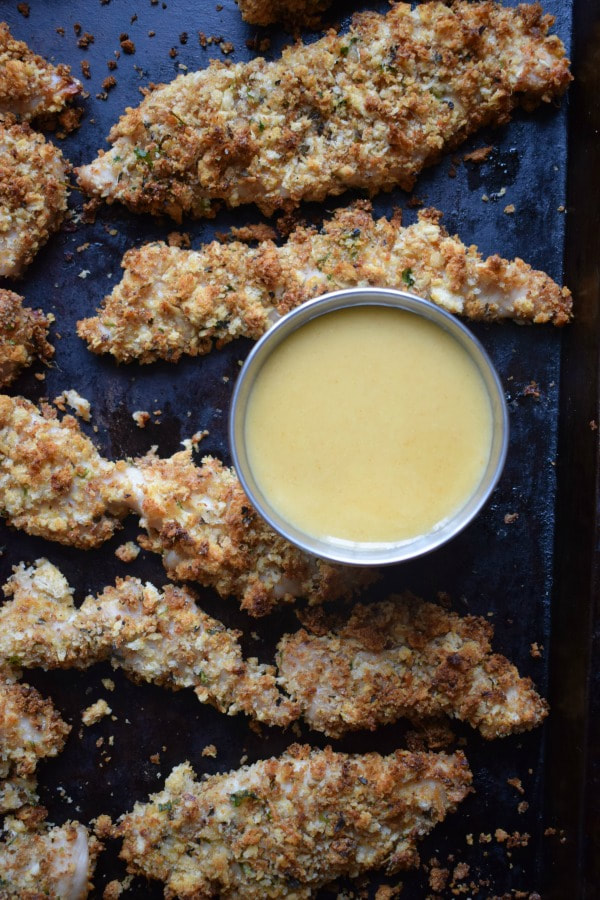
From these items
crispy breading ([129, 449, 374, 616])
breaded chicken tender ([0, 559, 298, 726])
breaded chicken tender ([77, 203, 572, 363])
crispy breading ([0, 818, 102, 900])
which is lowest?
crispy breading ([0, 818, 102, 900])

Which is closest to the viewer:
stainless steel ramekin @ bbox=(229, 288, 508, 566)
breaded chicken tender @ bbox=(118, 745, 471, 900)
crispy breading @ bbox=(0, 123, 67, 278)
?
stainless steel ramekin @ bbox=(229, 288, 508, 566)

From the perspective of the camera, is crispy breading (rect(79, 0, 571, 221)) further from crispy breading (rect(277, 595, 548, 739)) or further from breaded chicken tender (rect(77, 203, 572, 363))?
crispy breading (rect(277, 595, 548, 739))

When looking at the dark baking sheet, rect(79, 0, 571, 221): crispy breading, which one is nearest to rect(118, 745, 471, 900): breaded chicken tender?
the dark baking sheet

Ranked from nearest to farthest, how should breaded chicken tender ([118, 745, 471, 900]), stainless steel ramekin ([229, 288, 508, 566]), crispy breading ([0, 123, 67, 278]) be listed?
1. stainless steel ramekin ([229, 288, 508, 566])
2. breaded chicken tender ([118, 745, 471, 900])
3. crispy breading ([0, 123, 67, 278])

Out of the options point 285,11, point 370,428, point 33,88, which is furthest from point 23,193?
point 370,428

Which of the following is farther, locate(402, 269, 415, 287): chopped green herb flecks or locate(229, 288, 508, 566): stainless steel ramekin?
locate(402, 269, 415, 287): chopped green herb flecks

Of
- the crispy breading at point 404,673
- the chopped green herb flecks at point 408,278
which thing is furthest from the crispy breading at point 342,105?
the crispy breading at point 404,673

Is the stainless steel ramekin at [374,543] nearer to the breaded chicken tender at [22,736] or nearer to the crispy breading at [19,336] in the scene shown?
the crispy breading at [19,336]
